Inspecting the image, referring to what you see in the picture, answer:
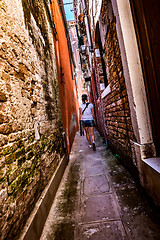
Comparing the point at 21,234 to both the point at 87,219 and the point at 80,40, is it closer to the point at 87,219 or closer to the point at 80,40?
the point at 87,219

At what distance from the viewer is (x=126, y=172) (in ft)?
8.57

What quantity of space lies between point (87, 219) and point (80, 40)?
39.8 feet

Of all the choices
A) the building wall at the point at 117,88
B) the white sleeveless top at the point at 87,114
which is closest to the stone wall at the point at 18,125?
the building wall at the point at 117,88

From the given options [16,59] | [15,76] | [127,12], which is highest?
[127,12]

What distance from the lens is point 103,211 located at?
1706 mm

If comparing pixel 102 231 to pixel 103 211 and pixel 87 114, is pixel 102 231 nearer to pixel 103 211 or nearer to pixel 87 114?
pixel 103 211

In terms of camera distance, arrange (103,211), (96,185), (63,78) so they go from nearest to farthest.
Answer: (103,211) → (96,185) → (63,78)

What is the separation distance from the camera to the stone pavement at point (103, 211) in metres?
1.38

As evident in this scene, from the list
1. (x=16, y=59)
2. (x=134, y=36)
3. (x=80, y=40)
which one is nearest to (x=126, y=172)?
(x=134, y=36)

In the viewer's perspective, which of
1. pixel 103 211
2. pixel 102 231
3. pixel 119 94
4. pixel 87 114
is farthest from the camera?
pixel 87 114

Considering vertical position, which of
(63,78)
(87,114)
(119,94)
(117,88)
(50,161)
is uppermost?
(63,78)

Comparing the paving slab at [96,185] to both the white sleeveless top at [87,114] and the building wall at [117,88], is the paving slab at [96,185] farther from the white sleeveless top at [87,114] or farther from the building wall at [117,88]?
the white sleeveless top at [87,114]

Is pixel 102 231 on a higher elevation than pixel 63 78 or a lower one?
lower

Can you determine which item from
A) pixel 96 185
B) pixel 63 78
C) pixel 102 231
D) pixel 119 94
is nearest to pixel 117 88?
pixel 119 94
